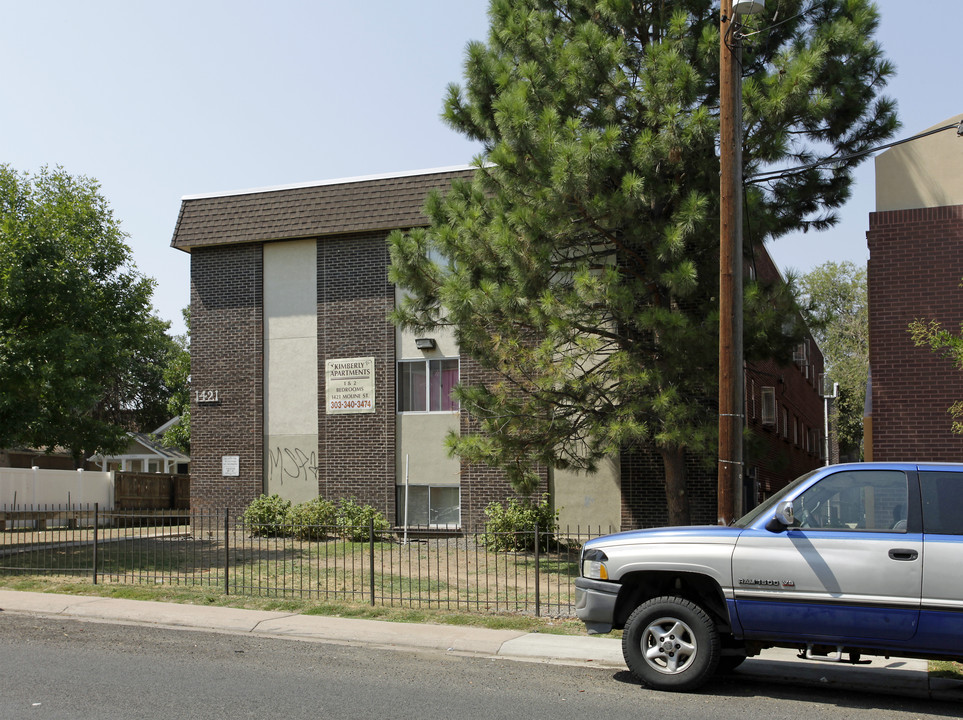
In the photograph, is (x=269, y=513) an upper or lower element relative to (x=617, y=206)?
lower

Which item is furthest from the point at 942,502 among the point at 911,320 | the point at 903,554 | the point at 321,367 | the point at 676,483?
the point at 321,367

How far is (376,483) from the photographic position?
74.2 ft

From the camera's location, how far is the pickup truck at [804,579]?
734 cm

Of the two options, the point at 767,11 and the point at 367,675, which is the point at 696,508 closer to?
the point at 767,11

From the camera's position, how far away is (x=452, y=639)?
1064 cm

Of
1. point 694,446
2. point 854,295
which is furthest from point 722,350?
point 854,295

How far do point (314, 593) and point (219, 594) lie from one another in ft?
4.43

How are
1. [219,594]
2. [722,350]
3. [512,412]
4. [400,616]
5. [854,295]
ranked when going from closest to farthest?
1. [722,350]
2. [400,616]
3. [219,594]
4. [512,412]
5. [854,295]

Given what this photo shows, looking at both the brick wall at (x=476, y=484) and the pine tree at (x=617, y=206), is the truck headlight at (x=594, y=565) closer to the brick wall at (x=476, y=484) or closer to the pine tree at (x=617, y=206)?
the pine tree at (x=617, y=206)

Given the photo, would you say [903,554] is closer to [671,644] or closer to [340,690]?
[671,644]

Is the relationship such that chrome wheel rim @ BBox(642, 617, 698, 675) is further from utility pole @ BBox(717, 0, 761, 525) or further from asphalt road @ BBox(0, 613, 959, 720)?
utility pole @ BBox(717, 0, 761, 525)

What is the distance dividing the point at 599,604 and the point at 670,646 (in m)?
0.70

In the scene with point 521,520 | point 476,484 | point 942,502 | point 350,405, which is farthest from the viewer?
point 350,405

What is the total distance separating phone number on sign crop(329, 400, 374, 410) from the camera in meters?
22.8
